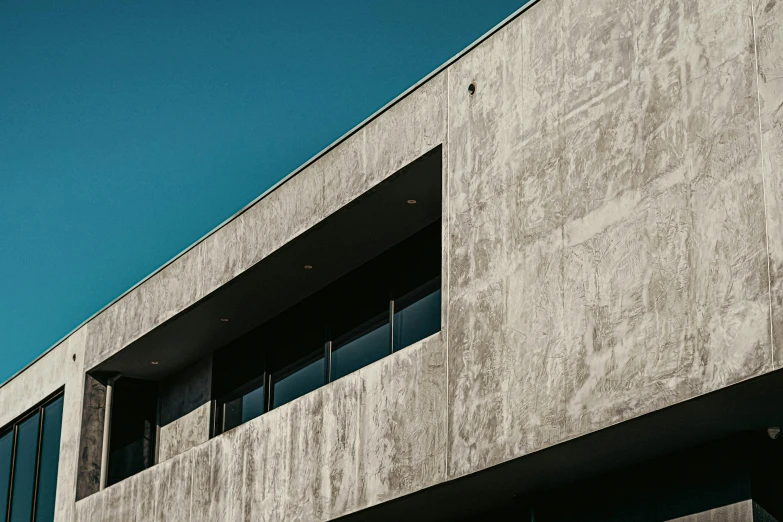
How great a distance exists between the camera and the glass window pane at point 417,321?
47.5 ft

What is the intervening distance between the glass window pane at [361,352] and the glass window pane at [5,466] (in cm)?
920

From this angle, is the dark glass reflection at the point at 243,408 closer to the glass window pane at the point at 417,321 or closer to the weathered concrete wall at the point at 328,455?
the weathered concrete wall at the point at 328,455

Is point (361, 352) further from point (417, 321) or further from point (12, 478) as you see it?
point (12, 478)

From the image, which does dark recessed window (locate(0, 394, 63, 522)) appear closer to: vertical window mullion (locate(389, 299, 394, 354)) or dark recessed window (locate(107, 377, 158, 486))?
dark recessed window (locate(107, 377, 158, 486))

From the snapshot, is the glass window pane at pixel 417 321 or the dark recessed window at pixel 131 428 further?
the dark recessed window at pixel 131 428

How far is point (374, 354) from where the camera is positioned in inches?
616

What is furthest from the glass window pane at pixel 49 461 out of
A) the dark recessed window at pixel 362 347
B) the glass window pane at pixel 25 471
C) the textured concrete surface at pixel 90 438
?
the dark recessed window at pixel 362 347

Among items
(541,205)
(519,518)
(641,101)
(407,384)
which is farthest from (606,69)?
(519,518)

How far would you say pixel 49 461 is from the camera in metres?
21.5

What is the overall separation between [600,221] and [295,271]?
21.9ft

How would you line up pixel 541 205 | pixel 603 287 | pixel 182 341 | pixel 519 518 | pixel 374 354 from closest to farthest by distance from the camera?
pixel 603 287, pixel 541 205, pixel 519 518, pixel 374 354, pixel 182 341

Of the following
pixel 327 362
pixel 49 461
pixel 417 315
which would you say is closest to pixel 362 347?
pixel 327 362

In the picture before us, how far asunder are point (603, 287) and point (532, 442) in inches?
61.5

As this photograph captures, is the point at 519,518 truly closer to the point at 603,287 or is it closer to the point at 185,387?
the point at 603,287
